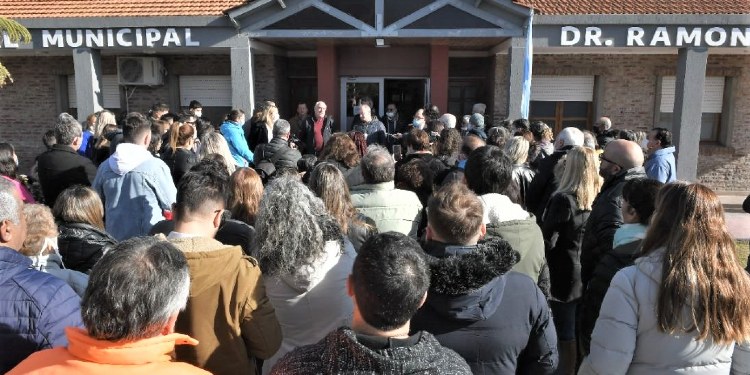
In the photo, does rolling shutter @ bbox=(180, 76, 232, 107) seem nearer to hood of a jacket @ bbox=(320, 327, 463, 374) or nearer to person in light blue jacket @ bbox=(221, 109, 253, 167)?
person in light blue jacket @ bbox=(221, 109, 253, 167)

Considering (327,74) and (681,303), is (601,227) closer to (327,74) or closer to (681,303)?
(681,303)

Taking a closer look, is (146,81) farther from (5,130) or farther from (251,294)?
(251,294)

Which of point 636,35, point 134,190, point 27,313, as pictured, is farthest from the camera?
point 636,35

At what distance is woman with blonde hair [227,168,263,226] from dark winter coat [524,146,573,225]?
285cm

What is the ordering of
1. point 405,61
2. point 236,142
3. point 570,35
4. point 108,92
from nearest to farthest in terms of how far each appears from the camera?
point 236,142, point 570,35, point 405,61, point 108,92

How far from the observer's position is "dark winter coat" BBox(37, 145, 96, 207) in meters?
5.34

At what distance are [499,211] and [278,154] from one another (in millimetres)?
3231

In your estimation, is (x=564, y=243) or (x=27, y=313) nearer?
(x=27, y=313)

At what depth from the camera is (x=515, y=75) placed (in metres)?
10.3

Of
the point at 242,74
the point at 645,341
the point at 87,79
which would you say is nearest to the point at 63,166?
the point at 645,341

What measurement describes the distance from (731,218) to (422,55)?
7.08 metres

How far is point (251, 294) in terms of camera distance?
92.0 inches

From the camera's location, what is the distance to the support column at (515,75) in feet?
33.7

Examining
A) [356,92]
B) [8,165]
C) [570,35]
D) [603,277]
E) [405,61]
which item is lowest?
[603,277]
